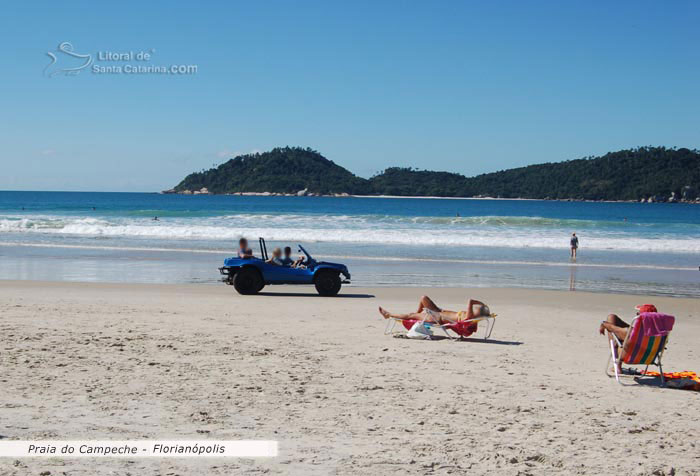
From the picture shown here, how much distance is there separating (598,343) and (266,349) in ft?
16.1

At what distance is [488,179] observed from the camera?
543ft

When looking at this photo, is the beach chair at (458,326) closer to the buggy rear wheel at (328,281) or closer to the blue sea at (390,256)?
the buggy rear wheel at (328,281)

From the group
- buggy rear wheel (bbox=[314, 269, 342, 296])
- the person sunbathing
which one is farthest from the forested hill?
the person sunbathing

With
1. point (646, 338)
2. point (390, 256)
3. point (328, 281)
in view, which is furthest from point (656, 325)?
point (390, 256)

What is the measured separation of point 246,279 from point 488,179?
15399 cm

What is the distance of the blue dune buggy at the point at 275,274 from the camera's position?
52.0 ft

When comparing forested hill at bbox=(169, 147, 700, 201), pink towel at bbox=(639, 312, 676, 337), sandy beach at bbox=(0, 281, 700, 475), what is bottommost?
sandy beach at bbox=(0, 281, 700, 475)

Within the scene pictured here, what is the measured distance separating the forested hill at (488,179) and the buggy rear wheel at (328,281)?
12824 cm

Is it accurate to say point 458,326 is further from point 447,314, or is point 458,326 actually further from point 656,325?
point 656,325
